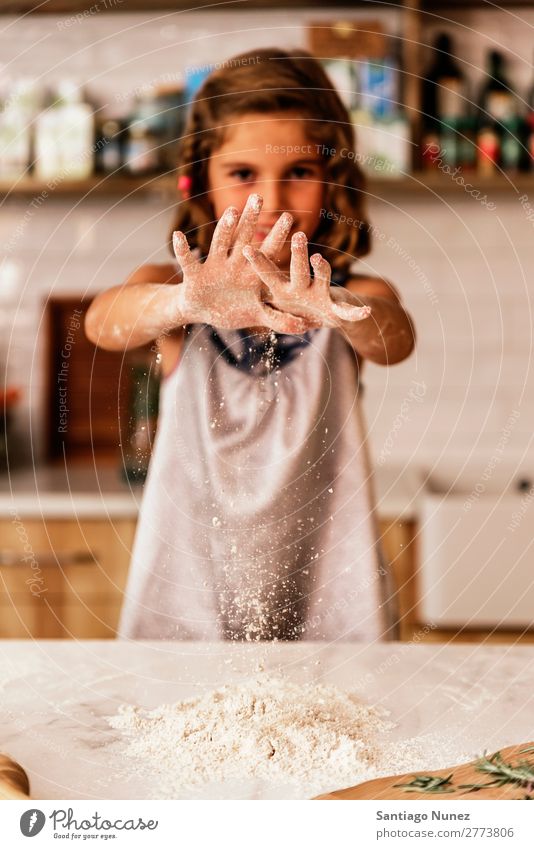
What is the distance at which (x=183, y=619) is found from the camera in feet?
2.65

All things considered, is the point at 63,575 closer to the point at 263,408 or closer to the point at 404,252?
the point at 263,408

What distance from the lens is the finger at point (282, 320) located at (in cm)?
62

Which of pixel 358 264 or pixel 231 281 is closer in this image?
pixel 231 281

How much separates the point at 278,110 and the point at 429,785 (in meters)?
0.56

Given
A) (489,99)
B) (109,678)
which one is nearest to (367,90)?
(489,99)

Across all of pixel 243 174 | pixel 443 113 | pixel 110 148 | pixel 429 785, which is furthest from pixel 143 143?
pixel 429 785

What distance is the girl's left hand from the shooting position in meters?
0.59

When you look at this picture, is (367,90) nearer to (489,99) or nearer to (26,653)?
(489,99)

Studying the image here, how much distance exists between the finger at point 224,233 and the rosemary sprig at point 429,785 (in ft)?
1.18

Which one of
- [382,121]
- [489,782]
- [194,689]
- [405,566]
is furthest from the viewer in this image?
[382,121]

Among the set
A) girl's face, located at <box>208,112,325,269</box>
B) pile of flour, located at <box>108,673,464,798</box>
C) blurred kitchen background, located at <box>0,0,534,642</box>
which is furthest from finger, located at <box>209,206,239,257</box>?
blurred kitchen background, located at <box>0,0,534,642</box>

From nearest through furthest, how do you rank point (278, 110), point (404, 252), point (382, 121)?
point (278, 110) → point (382, 121) → point (404, 252)

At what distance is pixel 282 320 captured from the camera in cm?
62

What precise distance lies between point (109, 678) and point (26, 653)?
0.09 metres
